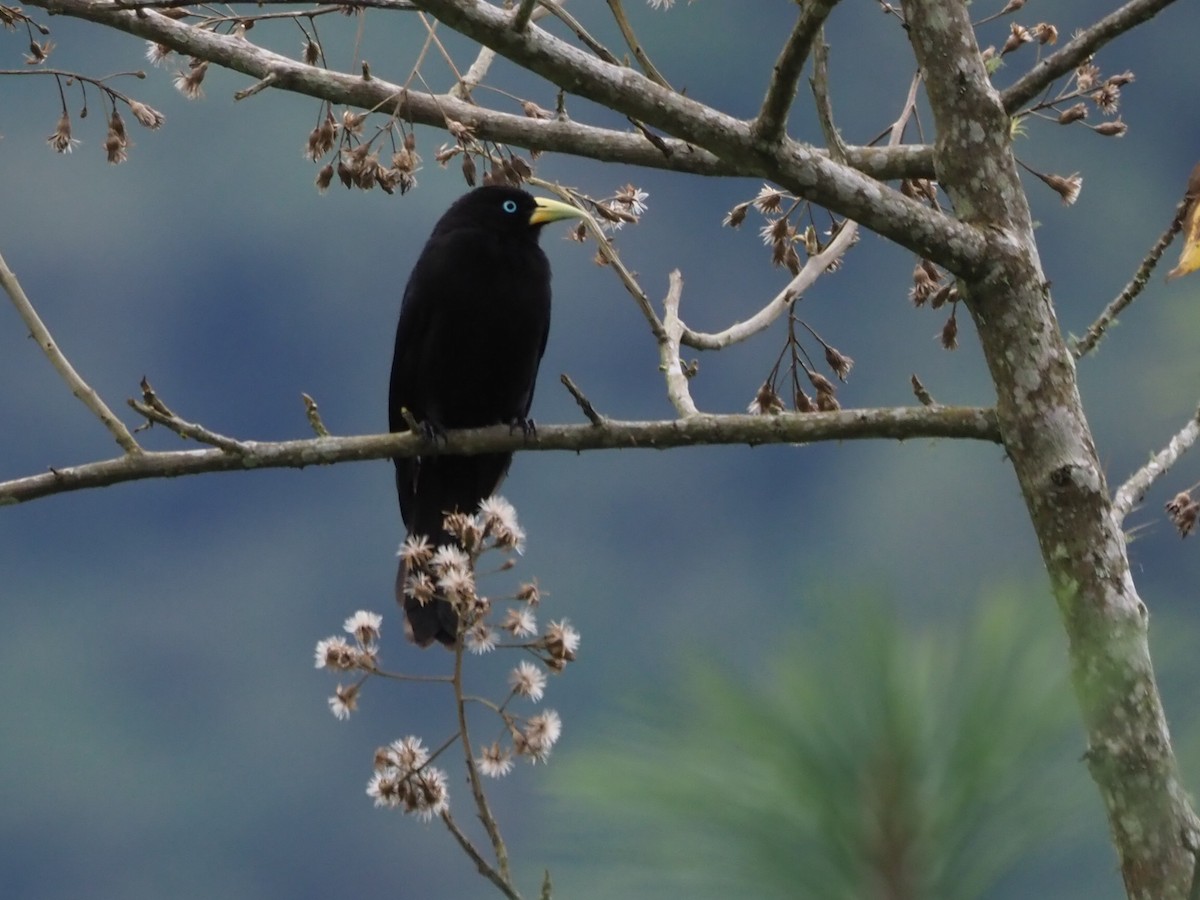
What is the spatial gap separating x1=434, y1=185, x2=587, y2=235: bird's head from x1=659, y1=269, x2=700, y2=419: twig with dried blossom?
106cm

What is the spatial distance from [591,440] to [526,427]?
70 centimetres

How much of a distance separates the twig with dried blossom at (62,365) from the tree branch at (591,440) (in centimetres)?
5

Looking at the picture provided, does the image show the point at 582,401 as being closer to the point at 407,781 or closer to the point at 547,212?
the point at 407,781

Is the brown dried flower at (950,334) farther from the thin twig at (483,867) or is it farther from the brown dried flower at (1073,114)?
the thin twig at (483,867)

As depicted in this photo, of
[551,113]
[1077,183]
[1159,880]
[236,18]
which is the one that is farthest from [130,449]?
[1077,183]

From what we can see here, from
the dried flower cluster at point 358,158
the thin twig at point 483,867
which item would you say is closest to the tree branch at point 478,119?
the dried flower cluster at point 358,158

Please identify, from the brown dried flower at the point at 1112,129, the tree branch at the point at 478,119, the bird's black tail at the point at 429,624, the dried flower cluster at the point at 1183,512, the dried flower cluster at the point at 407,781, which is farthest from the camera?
the bird's black tail at the point at 429,624

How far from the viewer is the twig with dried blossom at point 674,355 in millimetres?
3475

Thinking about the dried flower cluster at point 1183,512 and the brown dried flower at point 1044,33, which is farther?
the brown dried flower at point 1044,33

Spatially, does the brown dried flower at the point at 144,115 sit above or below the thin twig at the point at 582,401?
above

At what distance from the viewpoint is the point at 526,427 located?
160 inches

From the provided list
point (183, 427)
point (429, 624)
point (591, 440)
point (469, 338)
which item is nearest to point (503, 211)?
point (469, 338)

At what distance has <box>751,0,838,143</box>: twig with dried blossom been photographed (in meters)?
2.59

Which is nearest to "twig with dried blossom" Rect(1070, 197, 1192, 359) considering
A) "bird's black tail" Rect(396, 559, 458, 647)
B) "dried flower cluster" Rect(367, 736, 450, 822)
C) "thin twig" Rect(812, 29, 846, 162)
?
"thin twig" Rect(812, 29, 846, 162)
